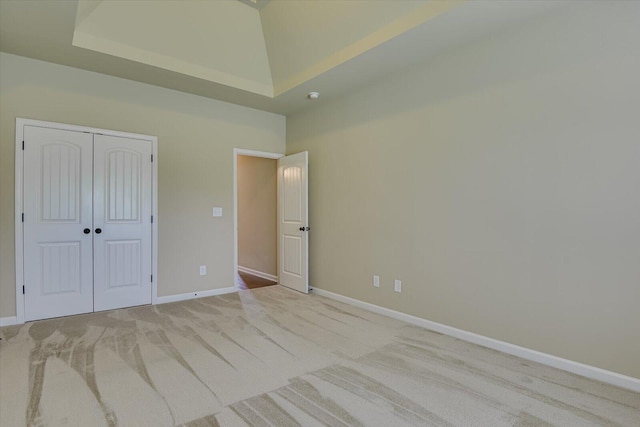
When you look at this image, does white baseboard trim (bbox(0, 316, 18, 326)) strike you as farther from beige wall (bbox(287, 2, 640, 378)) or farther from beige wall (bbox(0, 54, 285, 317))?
beige wall (bbox(287, 2, 640, 378))

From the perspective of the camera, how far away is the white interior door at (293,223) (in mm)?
4707

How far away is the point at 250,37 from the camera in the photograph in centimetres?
385

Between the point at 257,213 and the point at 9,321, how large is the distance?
367 centimetres

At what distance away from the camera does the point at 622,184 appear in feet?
7.23

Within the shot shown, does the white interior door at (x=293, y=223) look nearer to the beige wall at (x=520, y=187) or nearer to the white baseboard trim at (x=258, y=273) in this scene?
the white baseboard trim at (x=258, y=273)

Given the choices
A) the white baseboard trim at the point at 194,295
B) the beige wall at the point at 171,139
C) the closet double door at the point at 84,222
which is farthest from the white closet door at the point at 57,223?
the white baseboard trim at the point at 194,295

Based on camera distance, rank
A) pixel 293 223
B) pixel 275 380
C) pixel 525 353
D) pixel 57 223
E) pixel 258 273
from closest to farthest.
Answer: pixel 275 380 → pixel 525 353 → pixel 57 223 → pixel 293 223 → pixel 258 273

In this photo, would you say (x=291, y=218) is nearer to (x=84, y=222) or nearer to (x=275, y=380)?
(x=84, y=222)

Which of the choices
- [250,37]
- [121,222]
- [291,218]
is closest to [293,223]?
[291,218]

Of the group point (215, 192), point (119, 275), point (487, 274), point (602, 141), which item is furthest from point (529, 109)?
point (119, 275)

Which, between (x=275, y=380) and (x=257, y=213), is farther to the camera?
(x=257, y=213)

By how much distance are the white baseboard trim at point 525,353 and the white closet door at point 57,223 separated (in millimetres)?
3461

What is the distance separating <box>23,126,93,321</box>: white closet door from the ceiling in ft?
3.11

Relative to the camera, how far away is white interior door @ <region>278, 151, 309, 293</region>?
15.4ft
